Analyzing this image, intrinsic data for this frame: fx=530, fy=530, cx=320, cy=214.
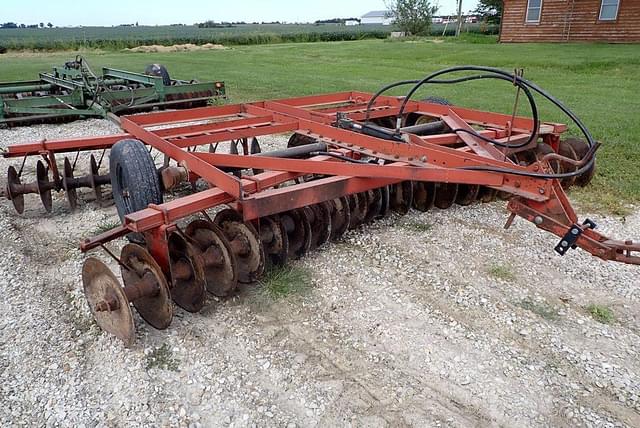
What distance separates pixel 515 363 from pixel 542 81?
11862 mm

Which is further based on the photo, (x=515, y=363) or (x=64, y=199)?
(x=64, y=199)

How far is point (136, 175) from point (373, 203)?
6.19 feet

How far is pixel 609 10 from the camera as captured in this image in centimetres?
2141

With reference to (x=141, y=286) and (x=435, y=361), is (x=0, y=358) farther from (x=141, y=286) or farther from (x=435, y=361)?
(x=435, y=361)

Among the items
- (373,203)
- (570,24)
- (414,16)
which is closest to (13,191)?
(373,203)

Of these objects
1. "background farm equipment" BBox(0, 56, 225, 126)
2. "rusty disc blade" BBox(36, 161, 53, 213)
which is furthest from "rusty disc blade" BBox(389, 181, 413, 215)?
"background farm equipment" BBox(0, 56, 225, 126)

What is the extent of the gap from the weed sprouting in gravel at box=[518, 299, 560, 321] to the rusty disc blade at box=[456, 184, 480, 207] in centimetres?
165

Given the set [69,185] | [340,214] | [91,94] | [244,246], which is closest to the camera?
[244,246]

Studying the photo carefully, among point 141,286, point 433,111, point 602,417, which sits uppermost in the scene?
point 433,111

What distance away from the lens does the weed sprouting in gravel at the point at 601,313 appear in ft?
10.4

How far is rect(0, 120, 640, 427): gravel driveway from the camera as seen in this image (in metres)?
2.50

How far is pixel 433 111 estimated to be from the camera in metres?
5.41

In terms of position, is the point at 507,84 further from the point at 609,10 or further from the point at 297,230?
the point at 609,10

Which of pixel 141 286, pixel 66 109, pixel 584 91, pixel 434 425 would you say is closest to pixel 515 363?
pixel 434 425
